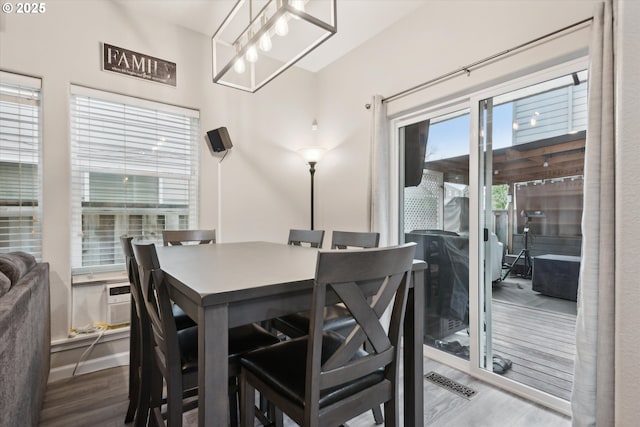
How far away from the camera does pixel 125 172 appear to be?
2682 mm

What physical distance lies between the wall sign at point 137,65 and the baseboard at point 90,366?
7.41ft

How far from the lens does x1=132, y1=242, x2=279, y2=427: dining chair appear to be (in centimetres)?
→ 112

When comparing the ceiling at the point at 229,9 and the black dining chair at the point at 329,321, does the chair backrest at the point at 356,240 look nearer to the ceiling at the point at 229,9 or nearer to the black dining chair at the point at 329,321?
the black dining chair at the point at 329,321

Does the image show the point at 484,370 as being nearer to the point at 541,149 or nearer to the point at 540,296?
the point at 540,296

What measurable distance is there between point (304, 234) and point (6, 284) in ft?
5.80

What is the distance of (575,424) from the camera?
1611 millimetres

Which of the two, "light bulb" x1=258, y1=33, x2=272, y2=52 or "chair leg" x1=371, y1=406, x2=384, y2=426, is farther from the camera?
"light bulb" x1=258, y1=33, x2=272, y2=52

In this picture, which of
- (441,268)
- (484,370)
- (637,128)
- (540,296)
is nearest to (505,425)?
(484,370)

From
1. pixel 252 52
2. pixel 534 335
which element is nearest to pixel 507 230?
pixel 534 335

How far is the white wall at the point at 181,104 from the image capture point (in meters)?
2.30

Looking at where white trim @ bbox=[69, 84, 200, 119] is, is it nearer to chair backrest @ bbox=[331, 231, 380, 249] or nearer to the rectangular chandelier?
the rectangular chandelier

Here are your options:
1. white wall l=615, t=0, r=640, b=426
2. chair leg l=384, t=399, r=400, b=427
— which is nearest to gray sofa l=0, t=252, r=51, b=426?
chair leg l=384, t=399, r=400, b=427

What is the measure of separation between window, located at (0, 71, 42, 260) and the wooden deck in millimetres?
3366

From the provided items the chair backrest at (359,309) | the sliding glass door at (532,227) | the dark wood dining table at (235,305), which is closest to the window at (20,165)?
the dark wood dining table at (235,305)
